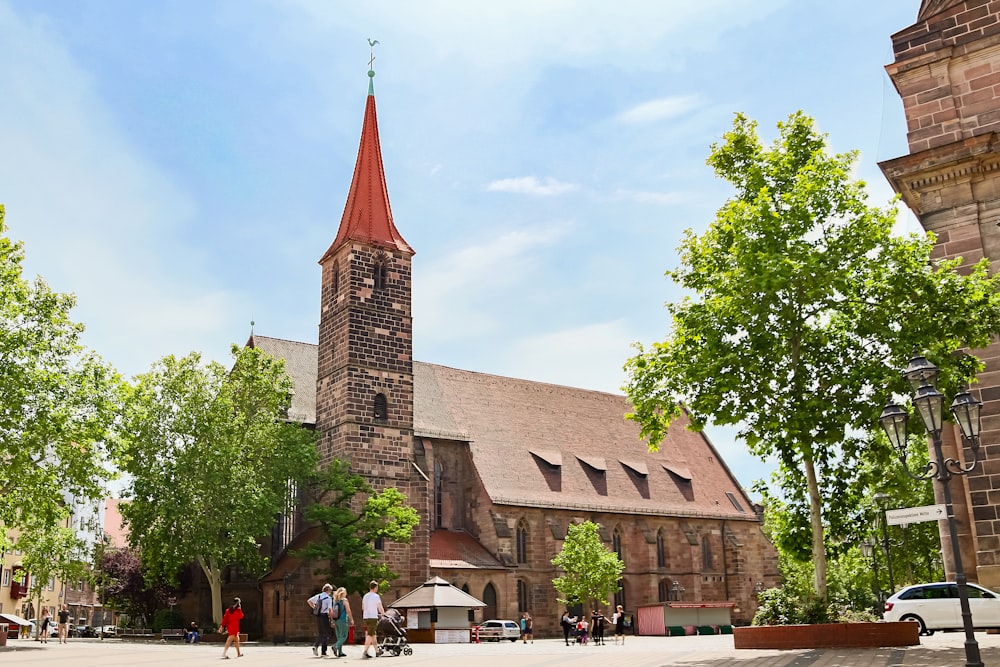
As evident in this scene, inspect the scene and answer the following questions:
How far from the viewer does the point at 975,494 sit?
64.4ft

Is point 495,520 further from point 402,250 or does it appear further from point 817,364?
point 817,364

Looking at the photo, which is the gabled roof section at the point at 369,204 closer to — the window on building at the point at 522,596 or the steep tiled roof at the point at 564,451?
the steep tiled roof at the point at 564,451

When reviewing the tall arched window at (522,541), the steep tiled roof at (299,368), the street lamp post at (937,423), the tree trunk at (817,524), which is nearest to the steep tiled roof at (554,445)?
the steep tiled roof at (299,368)

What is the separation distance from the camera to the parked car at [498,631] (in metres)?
40.0

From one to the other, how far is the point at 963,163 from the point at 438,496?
33321 mm

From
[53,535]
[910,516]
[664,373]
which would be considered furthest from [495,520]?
[910,516]

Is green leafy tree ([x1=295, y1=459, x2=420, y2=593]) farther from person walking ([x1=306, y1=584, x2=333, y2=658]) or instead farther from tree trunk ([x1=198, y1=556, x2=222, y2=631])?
person walking ([x1=306, y1=584, x2=333, y2=658])

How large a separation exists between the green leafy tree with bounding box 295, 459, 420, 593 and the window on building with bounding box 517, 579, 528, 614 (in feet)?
34.2

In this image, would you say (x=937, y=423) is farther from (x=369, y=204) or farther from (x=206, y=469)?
(x=369, y=204)

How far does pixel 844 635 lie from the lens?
57.5 feet

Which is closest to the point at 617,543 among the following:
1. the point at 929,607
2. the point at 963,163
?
the point at 929,607

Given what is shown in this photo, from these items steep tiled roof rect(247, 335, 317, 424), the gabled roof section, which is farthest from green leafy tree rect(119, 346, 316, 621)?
the gabled roof section

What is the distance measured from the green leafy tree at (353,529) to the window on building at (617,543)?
1649 centimetres

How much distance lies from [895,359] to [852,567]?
30.0 metres
